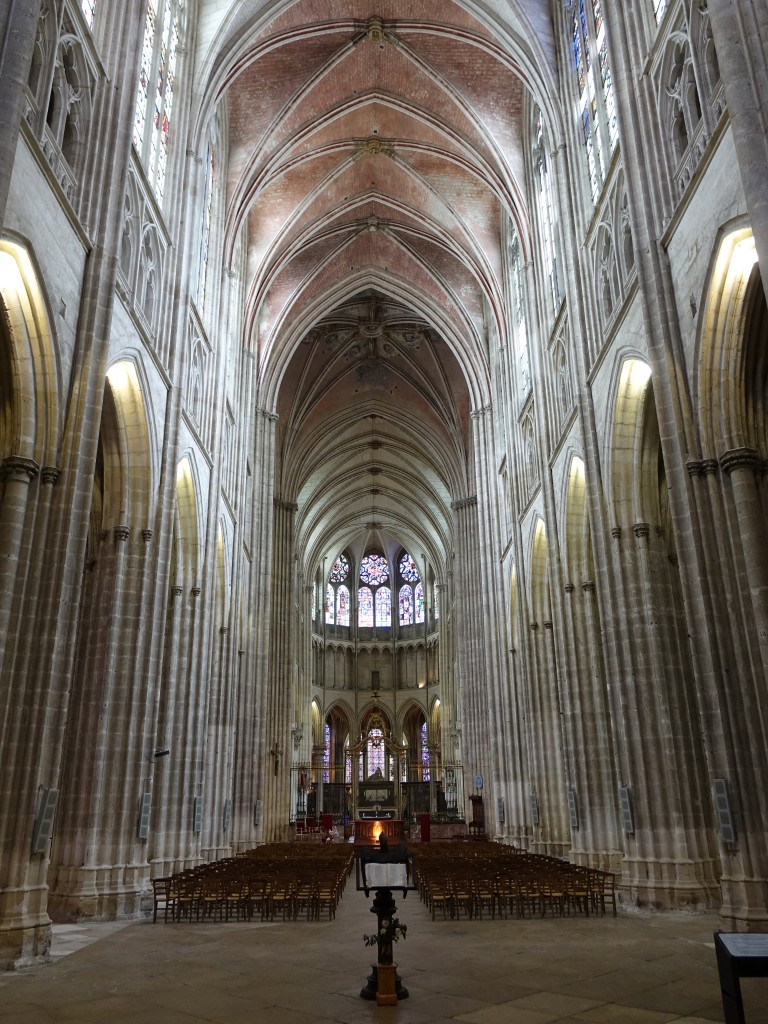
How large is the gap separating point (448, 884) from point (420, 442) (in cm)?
3418

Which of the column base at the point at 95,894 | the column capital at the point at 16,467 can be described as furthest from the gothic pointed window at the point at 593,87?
the column base at the point at 95,894

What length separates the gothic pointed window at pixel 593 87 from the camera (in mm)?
17500

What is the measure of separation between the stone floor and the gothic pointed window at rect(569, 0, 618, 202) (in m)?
14.7

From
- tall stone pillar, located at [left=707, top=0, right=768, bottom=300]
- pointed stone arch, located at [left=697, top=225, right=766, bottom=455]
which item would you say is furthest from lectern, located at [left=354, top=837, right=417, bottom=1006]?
tall stone pillar, located at [left=707, top=0, right=768, bottom=300]

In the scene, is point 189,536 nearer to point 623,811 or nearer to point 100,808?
point 100,808

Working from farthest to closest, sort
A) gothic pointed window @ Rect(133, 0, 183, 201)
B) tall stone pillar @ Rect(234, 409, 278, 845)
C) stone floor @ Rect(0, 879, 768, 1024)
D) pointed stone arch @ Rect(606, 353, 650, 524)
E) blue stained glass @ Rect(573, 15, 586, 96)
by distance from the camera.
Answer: tall stone pillar @ Rect(234, 409, 278, 845) < blue stained glass @ Rect(573, 15, 586, 96) < gothic pointed window @ Rect(133, 0, 183, 201) < pointed stone arch @ Rect(606, 353, 650, 524) < stone floor @ Rect(0, 879, 768, 1024)

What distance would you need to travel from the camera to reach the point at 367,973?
8.55 meters

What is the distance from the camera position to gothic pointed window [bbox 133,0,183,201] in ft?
55.8

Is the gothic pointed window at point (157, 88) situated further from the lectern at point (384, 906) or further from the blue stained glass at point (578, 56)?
the lectern at point (384, 906)

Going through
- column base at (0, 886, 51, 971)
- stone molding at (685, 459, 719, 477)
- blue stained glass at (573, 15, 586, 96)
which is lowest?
column base at (0, 886, 51, 971)

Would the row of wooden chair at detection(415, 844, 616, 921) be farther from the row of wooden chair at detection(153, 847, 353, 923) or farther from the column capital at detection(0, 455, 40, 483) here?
the column capital at detection(0, 455, 40, 483)

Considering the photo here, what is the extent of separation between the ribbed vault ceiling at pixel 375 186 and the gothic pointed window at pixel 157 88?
4.94ft

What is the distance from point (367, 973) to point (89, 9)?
15184 millimetres

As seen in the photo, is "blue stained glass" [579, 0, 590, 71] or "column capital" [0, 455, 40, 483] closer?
"column capital" [0, 455, 40, 483]
